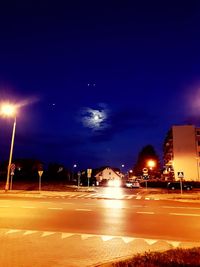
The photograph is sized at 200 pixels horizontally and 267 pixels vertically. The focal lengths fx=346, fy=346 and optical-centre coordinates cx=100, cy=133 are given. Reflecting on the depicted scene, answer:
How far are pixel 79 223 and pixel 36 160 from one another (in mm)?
84608

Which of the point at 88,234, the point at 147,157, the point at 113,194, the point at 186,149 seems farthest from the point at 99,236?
the point at 147,157

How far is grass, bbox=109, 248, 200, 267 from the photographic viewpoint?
6.48 m

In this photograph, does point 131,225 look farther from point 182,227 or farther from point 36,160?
point 36,160

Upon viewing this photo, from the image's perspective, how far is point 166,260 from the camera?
684 centimetres

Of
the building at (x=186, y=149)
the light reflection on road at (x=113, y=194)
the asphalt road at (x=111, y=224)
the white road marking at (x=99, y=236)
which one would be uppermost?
the building at (x=186, y=149)

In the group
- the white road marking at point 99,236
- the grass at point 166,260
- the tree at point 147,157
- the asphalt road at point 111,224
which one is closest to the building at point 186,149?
the tree at point 147,157

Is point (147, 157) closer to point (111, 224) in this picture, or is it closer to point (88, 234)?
point (111, 224)

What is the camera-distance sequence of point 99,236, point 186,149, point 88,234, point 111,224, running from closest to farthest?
point 99,236 → point 88,234 → point 111,224 → point 186,149

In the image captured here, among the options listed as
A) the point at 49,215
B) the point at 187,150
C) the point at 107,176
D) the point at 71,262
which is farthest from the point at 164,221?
the point at 107,176

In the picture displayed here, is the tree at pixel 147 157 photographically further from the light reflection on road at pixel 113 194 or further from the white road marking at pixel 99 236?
the white road marking at pixel 99 236

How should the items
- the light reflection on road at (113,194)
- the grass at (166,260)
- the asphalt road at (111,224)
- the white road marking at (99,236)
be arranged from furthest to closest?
the light reflection on road at (113,194), the asphalt road at (111,224), the white road marking at (99,236), the grass at (166,260)

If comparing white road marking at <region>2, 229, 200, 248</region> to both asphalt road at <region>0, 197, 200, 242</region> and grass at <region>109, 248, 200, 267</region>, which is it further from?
grass at <region>109, 248, 200, 267</region>

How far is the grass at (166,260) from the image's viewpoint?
21.2 ft

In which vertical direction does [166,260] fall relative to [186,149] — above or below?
below
